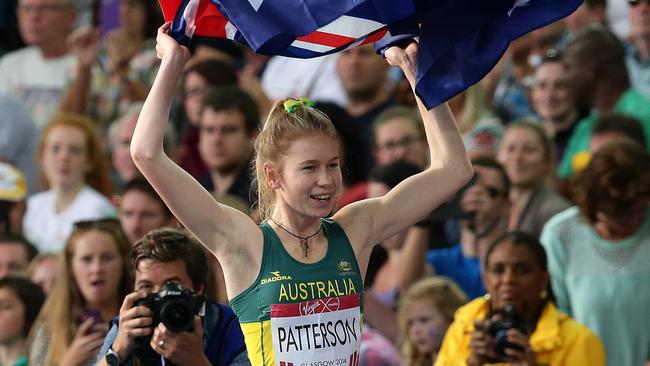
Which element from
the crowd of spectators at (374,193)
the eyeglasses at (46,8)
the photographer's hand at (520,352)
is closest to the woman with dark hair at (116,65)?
the crowd of spectators at (374,193)

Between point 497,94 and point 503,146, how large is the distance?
1566 millimetres

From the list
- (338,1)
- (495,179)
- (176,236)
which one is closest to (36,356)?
(176,236)

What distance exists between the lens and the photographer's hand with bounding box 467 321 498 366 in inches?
262

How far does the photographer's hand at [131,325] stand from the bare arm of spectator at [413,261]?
2.72 m

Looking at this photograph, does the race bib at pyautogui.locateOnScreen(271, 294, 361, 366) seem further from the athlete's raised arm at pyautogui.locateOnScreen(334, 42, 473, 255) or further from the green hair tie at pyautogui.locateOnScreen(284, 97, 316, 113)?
the green hair tie at pyautogui.locateOnScreen(284, 97, 316, 113)

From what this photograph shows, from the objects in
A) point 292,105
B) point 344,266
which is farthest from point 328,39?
point 344,266

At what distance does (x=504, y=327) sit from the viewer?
6.66 meters

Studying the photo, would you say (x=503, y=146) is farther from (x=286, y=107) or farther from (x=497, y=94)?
(x=286, y=107)

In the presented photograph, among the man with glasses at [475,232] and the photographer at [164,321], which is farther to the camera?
the man with glasses at [475,232]

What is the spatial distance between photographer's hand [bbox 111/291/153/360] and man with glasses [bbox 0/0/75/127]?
238 inches

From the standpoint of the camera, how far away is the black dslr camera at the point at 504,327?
261 inches

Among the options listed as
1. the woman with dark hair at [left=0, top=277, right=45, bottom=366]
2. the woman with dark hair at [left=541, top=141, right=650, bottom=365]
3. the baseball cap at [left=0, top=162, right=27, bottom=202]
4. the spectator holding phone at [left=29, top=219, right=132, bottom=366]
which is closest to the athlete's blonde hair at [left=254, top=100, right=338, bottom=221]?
the spectator holding phone at [left=29, top=219, right=132, bottom=366]

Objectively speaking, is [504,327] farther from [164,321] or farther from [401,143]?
[401,143]

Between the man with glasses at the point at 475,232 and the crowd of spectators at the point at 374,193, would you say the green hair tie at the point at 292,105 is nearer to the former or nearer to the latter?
the crowd of spectators at the point at 374,193
